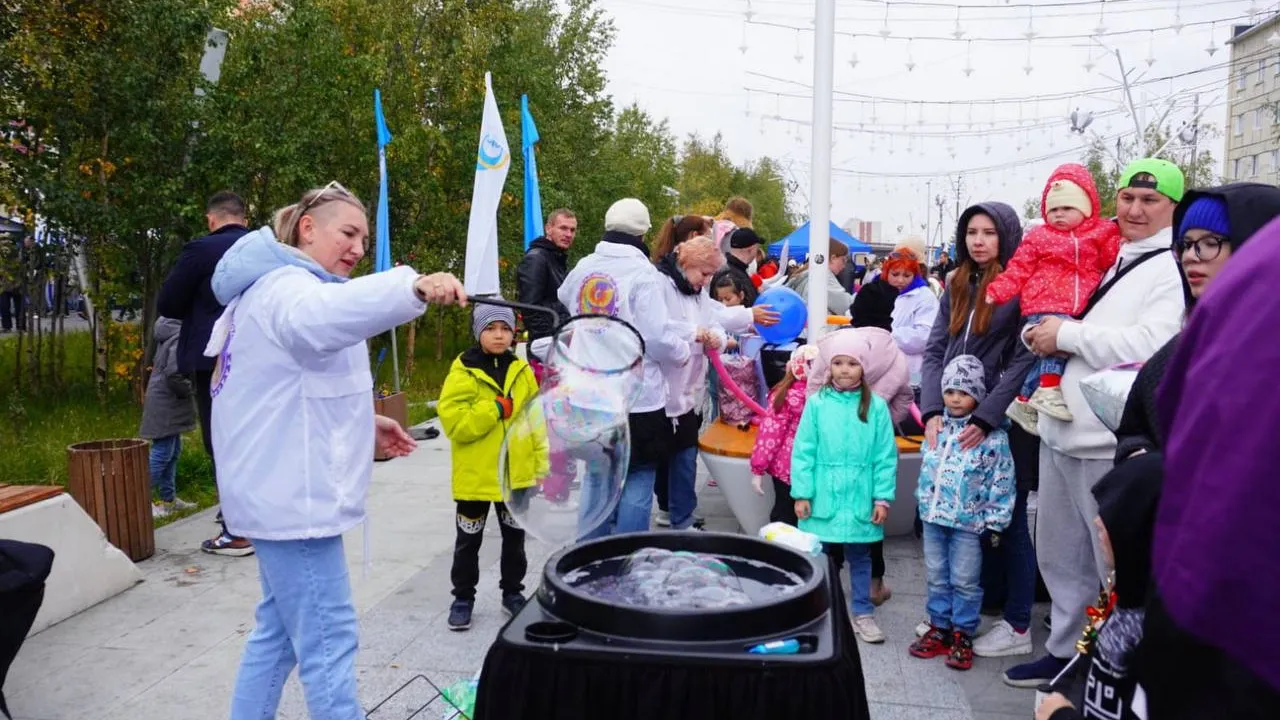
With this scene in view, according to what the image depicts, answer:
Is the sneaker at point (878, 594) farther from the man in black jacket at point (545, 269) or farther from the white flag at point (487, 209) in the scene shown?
the white flag at point (487, 209)

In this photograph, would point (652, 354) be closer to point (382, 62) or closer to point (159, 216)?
point (159, 216)

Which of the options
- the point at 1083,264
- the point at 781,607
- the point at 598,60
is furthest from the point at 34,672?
the point at 598,60

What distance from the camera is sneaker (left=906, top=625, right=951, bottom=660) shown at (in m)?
4.18

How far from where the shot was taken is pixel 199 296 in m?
5.14

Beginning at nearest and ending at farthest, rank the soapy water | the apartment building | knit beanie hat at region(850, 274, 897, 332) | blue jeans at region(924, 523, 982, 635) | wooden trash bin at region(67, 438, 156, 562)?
the soapy water
blue jeans at region(924, 523, 982, 635)
wooden trash bin at region(67, 438, 156, 562)
knit beanie hat at region(850, 274, 897, 332)
the apartment building

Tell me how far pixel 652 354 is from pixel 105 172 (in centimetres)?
699

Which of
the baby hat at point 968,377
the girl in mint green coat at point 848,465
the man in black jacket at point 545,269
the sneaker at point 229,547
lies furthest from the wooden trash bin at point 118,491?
the baby hat at point 968,377

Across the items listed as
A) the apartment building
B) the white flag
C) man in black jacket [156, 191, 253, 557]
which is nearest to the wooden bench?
man in black jacket [156, 191, 253, 557]

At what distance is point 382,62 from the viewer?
1130 cm

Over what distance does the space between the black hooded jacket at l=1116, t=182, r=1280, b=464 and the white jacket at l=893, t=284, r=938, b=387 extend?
375 centimetres

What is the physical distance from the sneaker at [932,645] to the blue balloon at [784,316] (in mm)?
2913

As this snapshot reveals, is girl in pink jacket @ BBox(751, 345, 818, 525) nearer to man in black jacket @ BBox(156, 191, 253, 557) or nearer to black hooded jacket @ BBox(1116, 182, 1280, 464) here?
black hooded jacket @ BBox(1116, 182, 1280, 464)

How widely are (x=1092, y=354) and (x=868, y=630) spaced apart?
1.78m

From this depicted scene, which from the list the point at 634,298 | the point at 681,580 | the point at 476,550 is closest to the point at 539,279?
the point at 634,298
